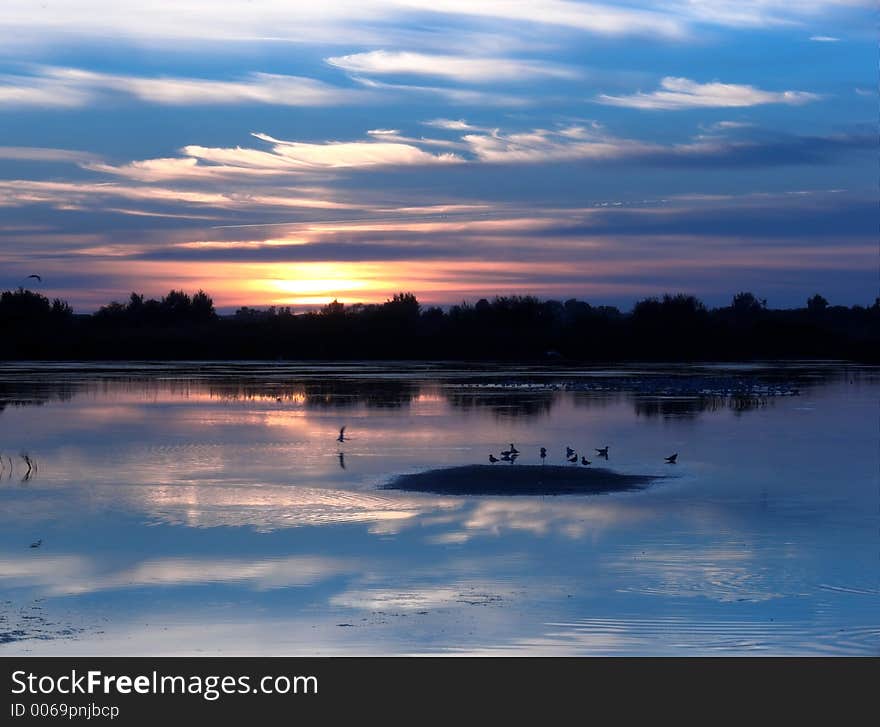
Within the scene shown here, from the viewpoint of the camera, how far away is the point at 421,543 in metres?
15.4

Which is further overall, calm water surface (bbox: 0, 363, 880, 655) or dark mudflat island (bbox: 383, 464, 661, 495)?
dark mudflat island (bbox: 383, 464, 661, 495)

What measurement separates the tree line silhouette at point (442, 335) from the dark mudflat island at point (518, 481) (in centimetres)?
7840

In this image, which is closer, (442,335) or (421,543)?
(421,543)

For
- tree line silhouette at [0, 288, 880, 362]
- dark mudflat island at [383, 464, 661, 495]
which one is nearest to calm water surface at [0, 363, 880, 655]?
dark mudflat island at [383, 464, 661, 495]

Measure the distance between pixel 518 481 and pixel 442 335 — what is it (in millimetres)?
91094

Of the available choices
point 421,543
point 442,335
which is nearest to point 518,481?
point 421,543

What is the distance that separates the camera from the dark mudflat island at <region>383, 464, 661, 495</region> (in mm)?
20297

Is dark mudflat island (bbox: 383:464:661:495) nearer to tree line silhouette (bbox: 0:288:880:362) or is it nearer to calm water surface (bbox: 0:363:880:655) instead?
calm water surface (bbox: 0:363:880:655)

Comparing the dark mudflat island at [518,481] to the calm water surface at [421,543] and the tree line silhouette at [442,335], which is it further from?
the tree line silhouette at [442,335]

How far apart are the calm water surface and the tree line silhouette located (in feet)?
234

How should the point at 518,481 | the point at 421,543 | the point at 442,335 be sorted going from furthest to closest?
the point at 442,335 → the point at 518,481 → the point at 421,543

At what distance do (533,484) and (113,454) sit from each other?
384 inches

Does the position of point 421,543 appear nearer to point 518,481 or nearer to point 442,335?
point 518,481
